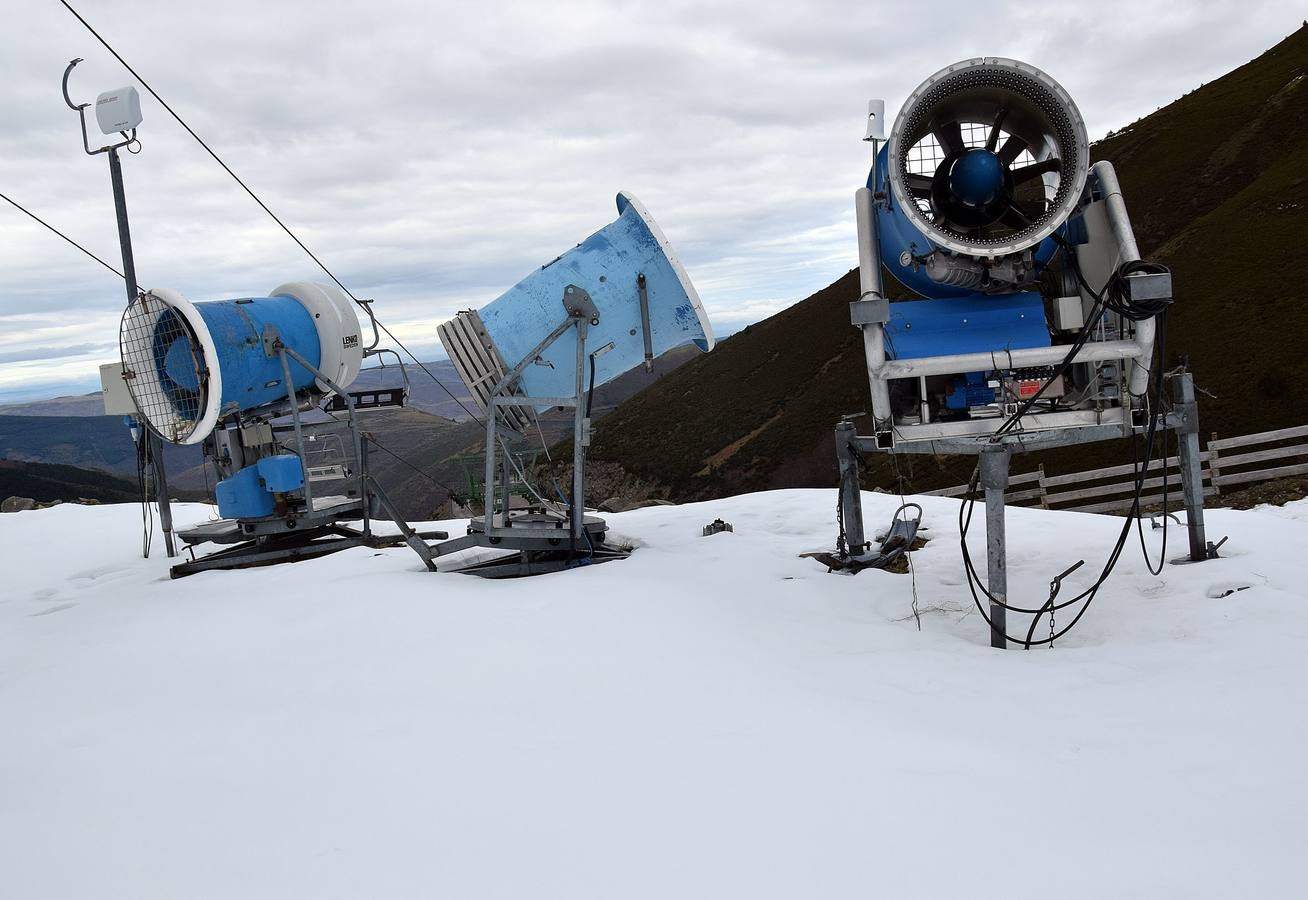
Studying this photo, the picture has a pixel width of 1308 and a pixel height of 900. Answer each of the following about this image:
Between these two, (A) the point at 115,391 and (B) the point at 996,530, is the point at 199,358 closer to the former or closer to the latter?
(A) the point at 115,391

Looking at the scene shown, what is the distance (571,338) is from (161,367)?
490 centimetres

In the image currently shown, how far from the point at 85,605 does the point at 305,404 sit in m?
3.54

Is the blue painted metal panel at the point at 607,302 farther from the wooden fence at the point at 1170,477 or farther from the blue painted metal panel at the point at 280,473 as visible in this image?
the wooden fence at the point at 1170,477

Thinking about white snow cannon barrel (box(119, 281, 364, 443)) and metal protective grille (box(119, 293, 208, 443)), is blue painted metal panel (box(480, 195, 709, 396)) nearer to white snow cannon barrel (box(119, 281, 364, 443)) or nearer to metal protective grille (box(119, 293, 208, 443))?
white snow cannon barrel (box(119, 281, 364, 443))

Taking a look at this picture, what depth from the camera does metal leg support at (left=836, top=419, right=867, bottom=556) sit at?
320 inches

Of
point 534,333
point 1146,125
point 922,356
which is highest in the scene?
point 1146,125

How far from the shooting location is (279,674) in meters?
5.42

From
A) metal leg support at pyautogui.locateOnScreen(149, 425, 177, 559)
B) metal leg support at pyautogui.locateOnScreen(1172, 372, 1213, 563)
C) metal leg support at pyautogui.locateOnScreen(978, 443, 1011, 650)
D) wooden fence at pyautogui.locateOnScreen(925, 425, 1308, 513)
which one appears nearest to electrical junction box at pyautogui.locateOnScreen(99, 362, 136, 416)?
metal leg support at pyautogui.locateOnScreen(149, 425, 177, 559)

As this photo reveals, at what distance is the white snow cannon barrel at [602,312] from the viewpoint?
29.1 ft

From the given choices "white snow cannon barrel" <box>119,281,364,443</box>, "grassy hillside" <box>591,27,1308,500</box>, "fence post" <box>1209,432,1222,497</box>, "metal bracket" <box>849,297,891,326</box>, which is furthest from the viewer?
"grassy hillside" <box>591,27,1308,500</box>

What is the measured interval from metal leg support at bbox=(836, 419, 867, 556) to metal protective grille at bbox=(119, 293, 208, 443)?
695 centimetres

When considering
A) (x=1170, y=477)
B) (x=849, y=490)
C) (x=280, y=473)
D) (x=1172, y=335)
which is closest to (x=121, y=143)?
(x=280, y=473)

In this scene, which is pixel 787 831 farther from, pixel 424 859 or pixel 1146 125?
pixel 1146 125

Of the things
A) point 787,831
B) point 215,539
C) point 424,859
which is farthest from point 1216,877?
point 215,539
